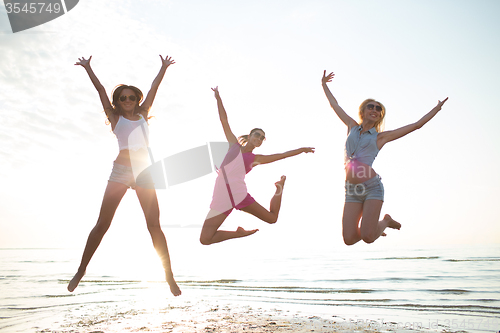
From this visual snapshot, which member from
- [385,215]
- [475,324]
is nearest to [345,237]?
[385,215]

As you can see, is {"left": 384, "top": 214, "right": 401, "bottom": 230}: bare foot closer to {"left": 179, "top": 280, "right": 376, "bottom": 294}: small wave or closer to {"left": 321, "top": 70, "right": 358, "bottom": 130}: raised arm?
{"left": 321, "top": 70, "right": 358, "bottom": 130}: raised arm

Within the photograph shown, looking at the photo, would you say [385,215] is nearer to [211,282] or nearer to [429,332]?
[429,332]

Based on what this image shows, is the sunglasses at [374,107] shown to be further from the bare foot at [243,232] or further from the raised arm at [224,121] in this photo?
the bare foot at [243,232]

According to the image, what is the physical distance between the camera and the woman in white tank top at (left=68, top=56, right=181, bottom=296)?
512cm

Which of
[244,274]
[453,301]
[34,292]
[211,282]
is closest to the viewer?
[453,301]

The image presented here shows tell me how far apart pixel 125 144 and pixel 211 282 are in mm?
11987

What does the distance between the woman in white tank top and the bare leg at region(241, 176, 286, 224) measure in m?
2.03

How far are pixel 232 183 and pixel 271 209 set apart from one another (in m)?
1.09

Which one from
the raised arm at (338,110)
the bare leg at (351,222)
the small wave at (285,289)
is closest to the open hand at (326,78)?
the raised arm at (338,110)

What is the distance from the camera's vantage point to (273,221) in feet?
23.2

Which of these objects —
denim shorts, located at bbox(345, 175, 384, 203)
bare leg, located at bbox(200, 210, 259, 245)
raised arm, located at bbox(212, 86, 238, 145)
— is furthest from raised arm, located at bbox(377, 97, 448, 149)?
bare leg, located at bbox(200, 210, 259, 245)

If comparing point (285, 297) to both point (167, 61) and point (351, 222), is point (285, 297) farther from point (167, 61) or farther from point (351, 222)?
point (167, 61)

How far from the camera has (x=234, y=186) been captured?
22.1ft

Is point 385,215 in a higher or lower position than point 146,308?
higher
